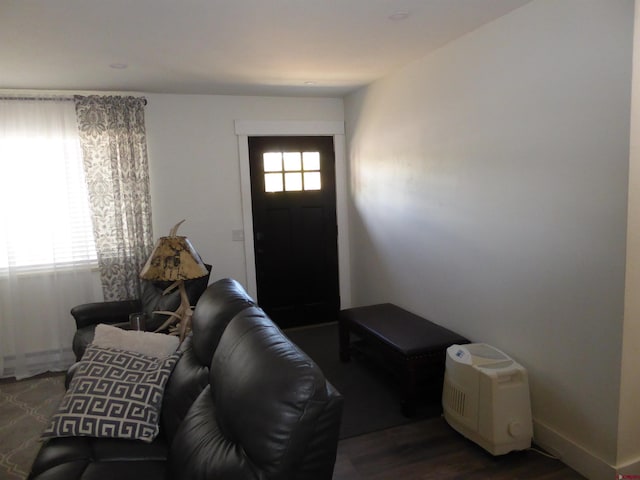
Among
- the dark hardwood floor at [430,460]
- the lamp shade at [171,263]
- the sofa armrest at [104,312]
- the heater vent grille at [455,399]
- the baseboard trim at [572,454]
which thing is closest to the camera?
the baseboard trim at [572,454]

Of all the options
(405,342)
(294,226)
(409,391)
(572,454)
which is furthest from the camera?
(294,226)

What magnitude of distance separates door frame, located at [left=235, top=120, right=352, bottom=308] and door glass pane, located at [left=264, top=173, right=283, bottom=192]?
0.64ft

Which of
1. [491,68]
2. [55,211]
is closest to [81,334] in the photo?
[55,211]

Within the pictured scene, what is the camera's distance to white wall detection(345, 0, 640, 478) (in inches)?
81.7

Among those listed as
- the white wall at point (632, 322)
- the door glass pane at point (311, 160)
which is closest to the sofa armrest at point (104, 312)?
the door glass pane at point (311, 160)

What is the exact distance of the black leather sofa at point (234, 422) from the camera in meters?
1.25

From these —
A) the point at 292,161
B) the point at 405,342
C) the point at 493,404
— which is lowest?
the point at 493,404

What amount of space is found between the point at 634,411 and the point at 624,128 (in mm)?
1359

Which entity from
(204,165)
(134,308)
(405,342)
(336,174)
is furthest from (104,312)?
(336,174)

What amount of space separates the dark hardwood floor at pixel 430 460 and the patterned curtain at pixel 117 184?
2533 mm

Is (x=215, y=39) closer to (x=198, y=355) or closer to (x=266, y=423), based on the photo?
(x=198, y=355)

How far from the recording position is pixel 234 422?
4.58 ft

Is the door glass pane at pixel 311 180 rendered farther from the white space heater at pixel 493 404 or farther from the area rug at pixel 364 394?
the white space heater at pixel 493 404

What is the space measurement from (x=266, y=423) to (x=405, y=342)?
192 centimetres
